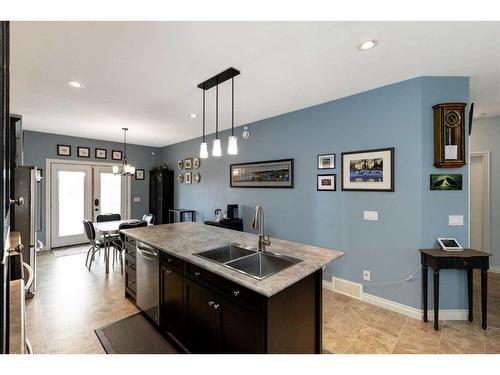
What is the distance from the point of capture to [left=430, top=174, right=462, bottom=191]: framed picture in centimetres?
235

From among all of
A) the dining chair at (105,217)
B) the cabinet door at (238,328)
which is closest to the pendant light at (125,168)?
the dining chair at (105,217)

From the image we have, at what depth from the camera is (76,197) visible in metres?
5.36

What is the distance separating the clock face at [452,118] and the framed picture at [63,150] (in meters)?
6.84

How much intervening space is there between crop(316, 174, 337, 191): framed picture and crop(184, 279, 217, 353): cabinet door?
83.7 inches

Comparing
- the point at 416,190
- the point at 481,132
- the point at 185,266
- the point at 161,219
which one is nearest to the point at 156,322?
the point at 185,266

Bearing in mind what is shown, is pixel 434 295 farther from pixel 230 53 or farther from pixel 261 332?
pixel 230 53

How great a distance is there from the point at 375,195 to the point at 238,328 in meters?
2.15

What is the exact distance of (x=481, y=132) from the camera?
3.66 meters

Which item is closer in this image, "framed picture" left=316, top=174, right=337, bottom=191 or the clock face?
the clock face

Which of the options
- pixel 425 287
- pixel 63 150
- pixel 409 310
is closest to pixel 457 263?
pixel 425 287

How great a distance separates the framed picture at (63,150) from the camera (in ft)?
16.8

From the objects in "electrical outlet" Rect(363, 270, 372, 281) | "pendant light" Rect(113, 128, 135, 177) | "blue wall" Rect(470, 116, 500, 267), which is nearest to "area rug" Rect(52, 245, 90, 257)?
"pendant light" Rect(113, 128, 135, 177)

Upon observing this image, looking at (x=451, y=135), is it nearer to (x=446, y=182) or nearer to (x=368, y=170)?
(x=446, y=182)

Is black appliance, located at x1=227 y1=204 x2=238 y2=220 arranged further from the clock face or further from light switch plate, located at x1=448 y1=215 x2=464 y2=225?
the clock face
